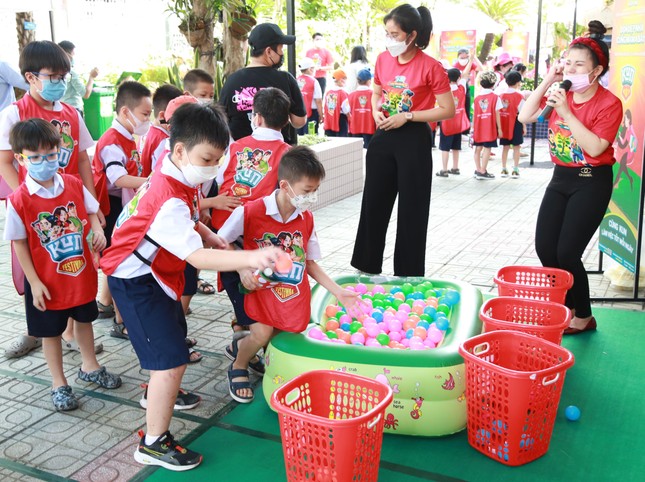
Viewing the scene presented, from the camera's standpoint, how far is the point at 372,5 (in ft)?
87.1

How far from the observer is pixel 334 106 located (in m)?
12.4

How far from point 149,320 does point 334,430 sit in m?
0.95

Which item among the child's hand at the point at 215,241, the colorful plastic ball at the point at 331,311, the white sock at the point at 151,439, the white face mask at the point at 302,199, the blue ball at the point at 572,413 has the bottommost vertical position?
the blue ball at the point at 572,413

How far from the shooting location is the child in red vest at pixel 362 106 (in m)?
11.0

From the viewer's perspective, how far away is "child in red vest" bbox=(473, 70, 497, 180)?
9883 mm

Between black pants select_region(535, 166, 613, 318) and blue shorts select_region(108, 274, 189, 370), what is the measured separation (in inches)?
98.1

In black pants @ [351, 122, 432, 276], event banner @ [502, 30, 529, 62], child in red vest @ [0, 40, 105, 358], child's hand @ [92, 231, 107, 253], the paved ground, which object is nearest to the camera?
the paved ground

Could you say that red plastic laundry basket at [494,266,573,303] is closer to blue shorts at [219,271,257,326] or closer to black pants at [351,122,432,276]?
black pants at [351,122,432,276]

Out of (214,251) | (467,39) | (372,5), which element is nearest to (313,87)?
(467,39)

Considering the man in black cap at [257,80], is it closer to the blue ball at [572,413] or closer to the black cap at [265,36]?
the black cap at [265,36]

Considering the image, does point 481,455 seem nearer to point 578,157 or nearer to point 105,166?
point 578,157

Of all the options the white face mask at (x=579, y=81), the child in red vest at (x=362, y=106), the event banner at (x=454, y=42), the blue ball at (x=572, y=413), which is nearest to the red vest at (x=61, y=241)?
the blue ball at (x=572, y=413)

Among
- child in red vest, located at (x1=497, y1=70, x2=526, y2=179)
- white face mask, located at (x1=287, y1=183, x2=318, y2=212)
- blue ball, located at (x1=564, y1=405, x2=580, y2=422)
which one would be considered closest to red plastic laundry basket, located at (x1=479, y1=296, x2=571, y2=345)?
blue ball, located at (x1=564, y1=405, x2=580, y2=422)

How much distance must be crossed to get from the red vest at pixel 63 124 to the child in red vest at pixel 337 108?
28.8 ft
